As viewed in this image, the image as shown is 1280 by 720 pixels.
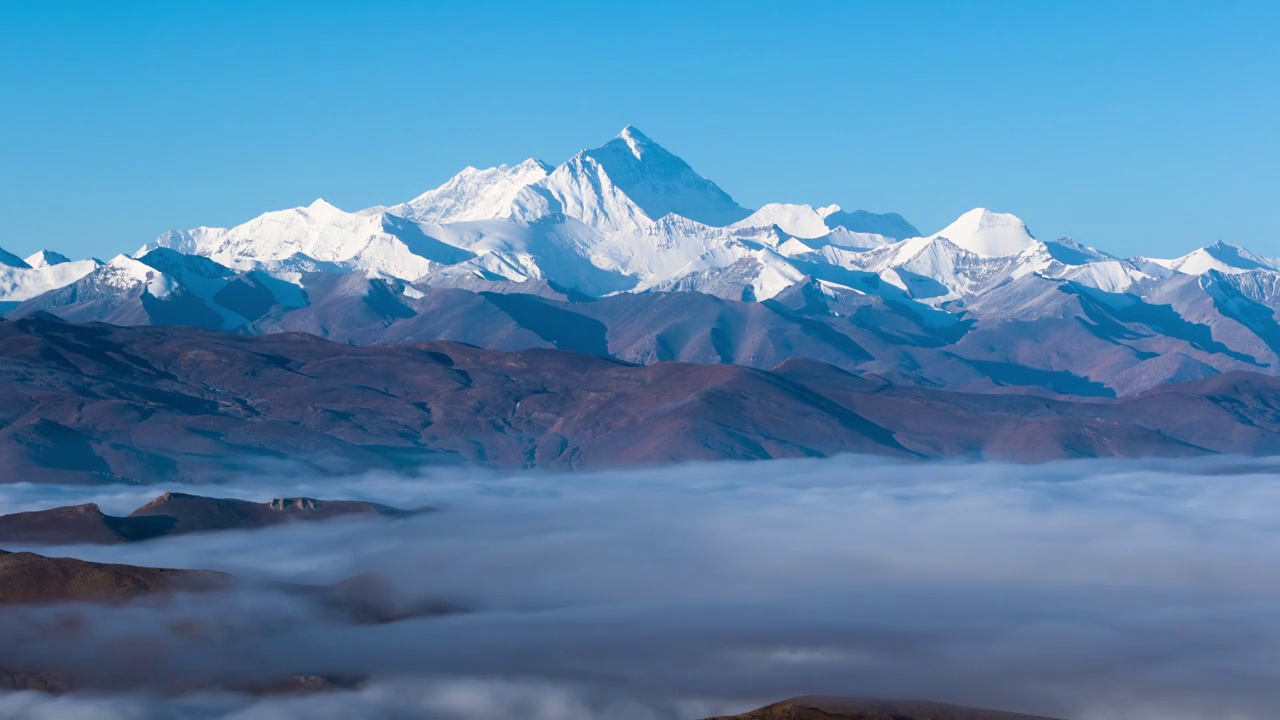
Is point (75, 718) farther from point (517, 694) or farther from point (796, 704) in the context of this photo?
point (796, 704)

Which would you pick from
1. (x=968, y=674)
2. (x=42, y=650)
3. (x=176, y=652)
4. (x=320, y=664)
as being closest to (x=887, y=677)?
(x=968, y=674)

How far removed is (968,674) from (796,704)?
24.9m

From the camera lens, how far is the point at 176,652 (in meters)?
200

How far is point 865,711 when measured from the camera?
7062 inches

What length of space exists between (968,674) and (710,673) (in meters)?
25.6

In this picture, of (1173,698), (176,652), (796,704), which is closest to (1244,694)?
(1173,698)

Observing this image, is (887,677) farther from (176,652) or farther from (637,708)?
(176,652)

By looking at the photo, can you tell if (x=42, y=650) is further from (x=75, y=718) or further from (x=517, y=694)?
(x=517, y=694)

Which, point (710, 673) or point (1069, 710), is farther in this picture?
point (710, 673)

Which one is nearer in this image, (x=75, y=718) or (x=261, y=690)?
(x=75, y=718)

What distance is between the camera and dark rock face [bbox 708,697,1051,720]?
177125 millimetres

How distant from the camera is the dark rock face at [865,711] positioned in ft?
581

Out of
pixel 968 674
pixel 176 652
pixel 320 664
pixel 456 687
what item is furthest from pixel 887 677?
pixel 176 652

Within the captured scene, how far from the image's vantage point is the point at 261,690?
189 metres
